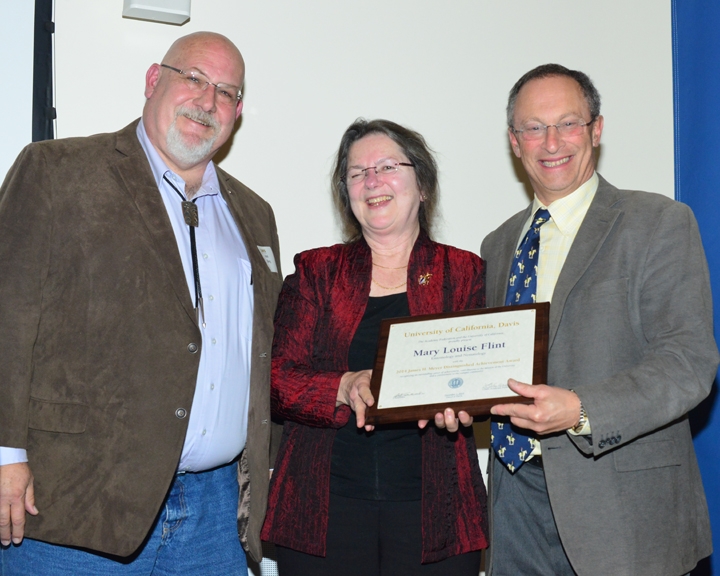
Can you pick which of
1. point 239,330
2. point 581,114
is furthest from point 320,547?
point 581,114

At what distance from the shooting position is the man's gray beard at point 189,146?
250 cm

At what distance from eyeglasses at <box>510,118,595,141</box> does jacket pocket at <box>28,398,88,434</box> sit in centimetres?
167

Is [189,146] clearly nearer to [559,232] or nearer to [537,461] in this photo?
[559,232]

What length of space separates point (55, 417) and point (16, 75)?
58.6 inches

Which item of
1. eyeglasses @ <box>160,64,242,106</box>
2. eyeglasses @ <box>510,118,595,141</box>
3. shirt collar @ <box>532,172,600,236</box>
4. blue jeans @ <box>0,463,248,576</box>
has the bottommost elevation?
blue jeans @ <box>0,463,248,576</box>

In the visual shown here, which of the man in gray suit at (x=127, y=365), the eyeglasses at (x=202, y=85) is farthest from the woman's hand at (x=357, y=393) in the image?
the eyeglasses at (x=202, y=85)

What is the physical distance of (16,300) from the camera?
2.09 m

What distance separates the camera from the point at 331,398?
2.31m

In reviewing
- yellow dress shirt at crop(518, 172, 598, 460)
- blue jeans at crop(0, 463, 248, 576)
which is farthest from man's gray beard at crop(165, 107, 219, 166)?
yellow dress shirt at crop(518, 172, 598, 460)

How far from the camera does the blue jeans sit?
2166 millimetres

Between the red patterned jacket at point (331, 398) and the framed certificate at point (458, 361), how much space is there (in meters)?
0.22

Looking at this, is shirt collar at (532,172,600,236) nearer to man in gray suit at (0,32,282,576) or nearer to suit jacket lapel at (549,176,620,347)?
suit jacket lapel at (549,176,620,347)

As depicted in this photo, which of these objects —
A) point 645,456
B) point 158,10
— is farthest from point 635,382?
point 158,10

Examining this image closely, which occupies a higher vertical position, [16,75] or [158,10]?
[158,10]
